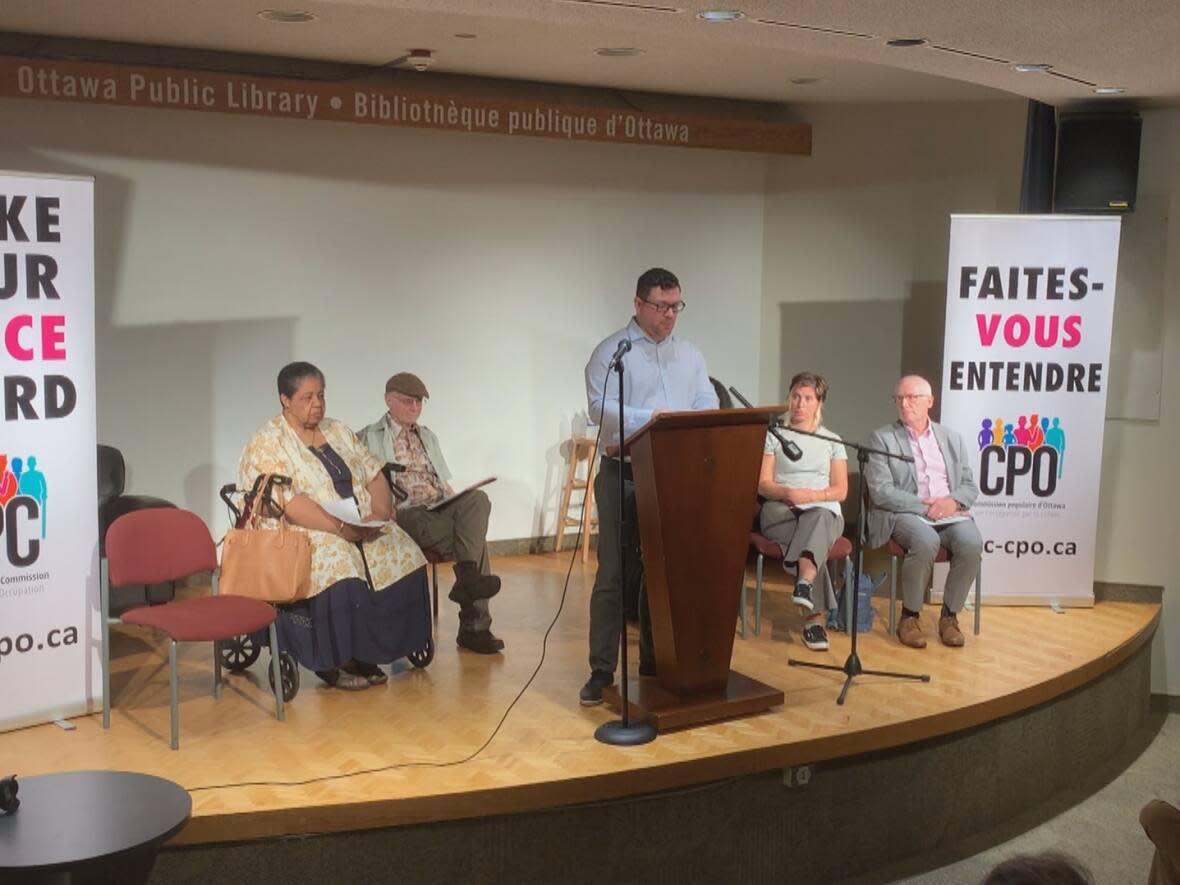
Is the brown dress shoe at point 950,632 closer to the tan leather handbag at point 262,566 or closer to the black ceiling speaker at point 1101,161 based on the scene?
the black ceiling speaker at point 1101,161

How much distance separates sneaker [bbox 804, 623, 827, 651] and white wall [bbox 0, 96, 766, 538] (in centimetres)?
275

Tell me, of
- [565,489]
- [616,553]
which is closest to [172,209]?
[565,489]

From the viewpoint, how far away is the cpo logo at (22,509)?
4789 millimetres

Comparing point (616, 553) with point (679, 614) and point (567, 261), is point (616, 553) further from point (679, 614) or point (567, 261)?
point (567, 261)

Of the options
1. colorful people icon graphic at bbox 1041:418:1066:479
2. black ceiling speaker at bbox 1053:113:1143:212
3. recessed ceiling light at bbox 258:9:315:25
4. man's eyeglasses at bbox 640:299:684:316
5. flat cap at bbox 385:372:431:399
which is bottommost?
colorful people icon graphic at bbox 1041:418:1066:479

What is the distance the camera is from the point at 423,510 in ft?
19.9

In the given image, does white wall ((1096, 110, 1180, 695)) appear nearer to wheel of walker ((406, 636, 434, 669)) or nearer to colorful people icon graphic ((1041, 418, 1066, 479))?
colorful people icon graphic ((1041, 418, 1066, 479))

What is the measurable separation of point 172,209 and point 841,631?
3956mm

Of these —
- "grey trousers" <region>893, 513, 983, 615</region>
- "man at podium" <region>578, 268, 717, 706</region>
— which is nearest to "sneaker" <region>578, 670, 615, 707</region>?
"man at podium" <region>578, 268, 717, 706</region>

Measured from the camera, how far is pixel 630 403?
527 centimetres

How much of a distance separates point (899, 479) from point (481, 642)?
203 cm

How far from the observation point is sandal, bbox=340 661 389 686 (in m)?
5.46

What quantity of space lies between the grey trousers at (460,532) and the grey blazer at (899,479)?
1.76m

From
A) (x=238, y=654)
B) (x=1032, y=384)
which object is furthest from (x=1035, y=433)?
(x=238, y=654)
